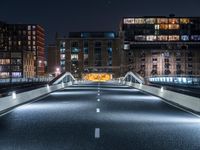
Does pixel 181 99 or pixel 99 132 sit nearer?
pixel 99 132

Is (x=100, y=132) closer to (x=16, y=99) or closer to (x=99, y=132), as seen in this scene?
(x=99, y=132)

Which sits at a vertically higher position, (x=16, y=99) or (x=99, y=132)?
(x=16, y=99)

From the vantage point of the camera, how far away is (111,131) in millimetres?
14523

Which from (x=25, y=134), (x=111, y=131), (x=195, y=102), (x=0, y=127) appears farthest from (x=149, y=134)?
(x=195, y=102)

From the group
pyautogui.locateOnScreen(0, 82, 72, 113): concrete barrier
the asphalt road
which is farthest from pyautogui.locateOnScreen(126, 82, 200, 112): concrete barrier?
pyautogui.locateOnScreen(0, 82, 72, 113): concrete barrier

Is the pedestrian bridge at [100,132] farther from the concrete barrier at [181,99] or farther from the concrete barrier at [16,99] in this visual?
the concrete barrier at [16,99]

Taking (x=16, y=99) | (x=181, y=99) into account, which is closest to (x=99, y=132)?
(x=181, y=99)

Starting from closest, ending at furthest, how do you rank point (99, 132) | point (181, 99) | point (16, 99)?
point (99, 132), point (181, 99), point (16, 99)

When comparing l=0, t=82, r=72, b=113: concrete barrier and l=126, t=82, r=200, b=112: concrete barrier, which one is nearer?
l=126, t=82, r=200, b=112: concrete barrier

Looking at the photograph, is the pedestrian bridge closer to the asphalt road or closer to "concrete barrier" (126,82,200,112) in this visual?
the asphalt road

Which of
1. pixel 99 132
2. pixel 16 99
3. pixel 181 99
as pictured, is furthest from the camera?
pixel 16 99

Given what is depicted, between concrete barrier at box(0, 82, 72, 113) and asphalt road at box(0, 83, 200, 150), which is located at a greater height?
concrete barrier at box(0, 82, 72, 113)

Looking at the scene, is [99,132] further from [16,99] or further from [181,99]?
[16,99]

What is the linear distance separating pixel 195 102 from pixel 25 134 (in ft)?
37.3
